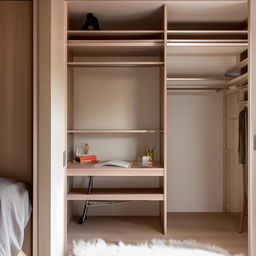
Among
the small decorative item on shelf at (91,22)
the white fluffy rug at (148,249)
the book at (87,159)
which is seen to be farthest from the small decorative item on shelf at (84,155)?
the small decorative item on shelf at (91,22)

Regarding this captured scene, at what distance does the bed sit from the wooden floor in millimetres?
853

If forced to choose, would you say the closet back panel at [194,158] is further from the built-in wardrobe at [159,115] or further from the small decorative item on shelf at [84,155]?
the small decorative item on shelf at [84,155]

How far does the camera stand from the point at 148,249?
2.30 m

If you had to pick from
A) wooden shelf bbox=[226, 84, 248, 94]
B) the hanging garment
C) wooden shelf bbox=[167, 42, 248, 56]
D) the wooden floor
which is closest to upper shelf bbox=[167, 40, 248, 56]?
wooden shelf bbox=[167, 42, 248, 56]

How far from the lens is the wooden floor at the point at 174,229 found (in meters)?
2.53

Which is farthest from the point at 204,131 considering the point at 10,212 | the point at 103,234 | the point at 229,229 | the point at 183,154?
the point at 10,212

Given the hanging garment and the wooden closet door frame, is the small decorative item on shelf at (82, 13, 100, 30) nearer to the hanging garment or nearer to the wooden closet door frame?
the wooden closet door frame

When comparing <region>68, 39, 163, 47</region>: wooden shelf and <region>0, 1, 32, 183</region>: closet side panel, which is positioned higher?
<region>68, 39, 163, 47</region>: wooden shelf

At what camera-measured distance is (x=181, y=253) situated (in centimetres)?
221

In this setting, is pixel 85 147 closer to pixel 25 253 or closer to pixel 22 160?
pixel 22 160

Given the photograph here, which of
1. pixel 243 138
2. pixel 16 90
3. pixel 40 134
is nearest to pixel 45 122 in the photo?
pixel 40 134

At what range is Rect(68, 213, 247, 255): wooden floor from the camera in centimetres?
253

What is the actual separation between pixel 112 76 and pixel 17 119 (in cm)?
157

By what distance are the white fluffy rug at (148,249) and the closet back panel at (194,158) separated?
93 centimetres
